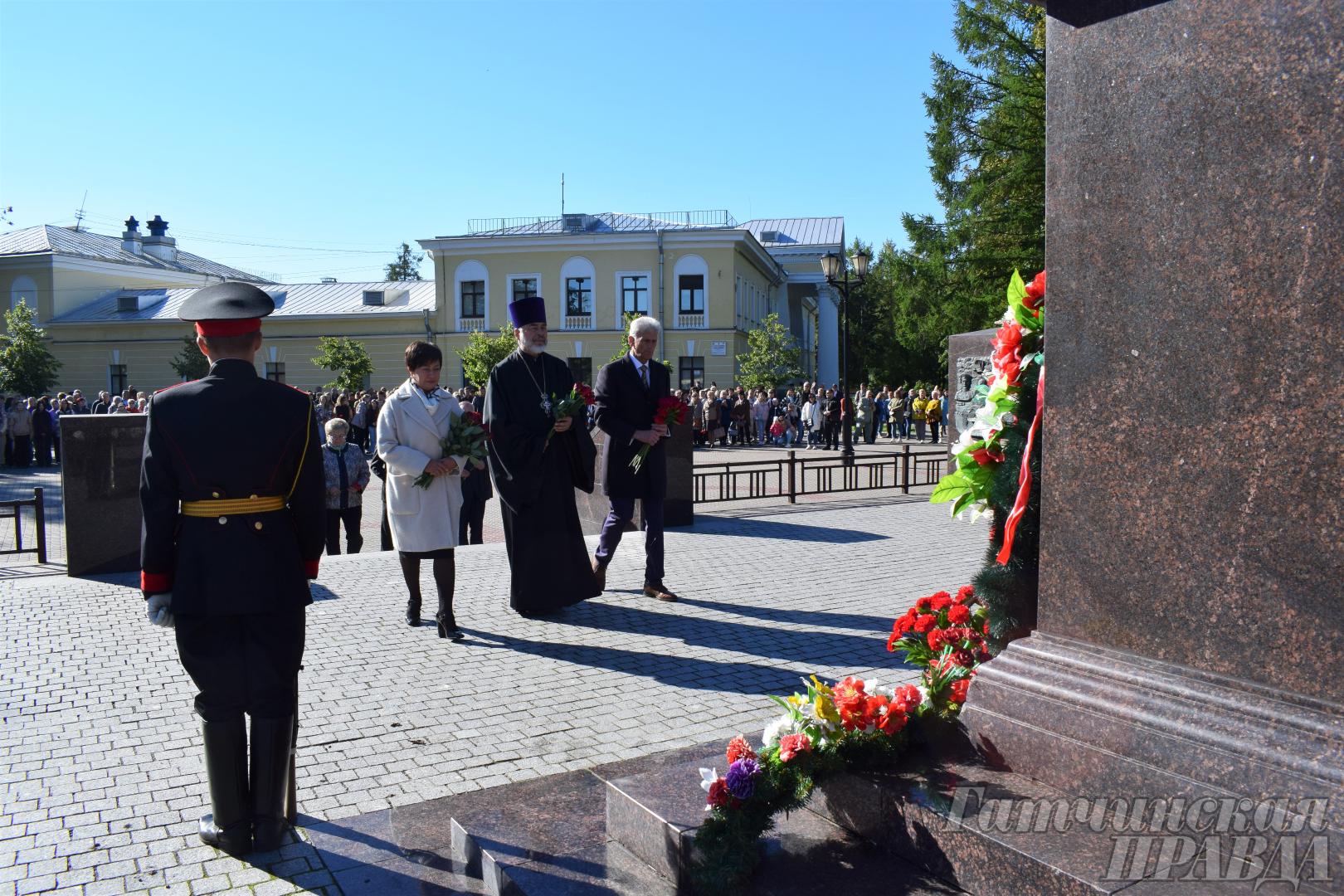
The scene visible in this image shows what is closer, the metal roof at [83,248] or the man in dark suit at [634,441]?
the man in dark suit at [634,441]

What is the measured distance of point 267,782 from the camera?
3.74 m

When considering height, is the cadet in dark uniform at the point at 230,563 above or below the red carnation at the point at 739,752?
above

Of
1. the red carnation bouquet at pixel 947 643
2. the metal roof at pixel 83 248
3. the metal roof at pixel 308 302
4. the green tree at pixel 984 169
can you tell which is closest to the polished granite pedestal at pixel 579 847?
the red carnation bouquet at pixel 947 643

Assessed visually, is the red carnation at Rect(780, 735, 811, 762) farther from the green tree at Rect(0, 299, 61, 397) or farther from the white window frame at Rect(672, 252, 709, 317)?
the white window frame at Rect(672, 252, 709, 317)

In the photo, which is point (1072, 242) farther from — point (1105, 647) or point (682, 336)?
point (682, 336)

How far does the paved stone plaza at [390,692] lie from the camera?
12.5 ft

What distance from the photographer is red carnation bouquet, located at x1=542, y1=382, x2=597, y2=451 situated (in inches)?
282

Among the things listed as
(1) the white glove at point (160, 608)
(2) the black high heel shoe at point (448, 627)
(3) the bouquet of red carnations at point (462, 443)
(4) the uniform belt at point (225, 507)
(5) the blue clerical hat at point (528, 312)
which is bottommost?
(2) the black high heel shoe at point (448, 627)

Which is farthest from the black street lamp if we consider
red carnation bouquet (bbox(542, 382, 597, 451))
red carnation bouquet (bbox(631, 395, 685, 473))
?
red carnation bouquet (bbox(542, 382, 597, 451))

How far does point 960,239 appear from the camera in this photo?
30.6 m

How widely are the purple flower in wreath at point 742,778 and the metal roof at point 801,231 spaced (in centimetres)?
6357

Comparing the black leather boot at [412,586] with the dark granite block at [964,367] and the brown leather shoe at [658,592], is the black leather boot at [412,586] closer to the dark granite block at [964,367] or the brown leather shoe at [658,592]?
the brown leather shoe at [658,592]

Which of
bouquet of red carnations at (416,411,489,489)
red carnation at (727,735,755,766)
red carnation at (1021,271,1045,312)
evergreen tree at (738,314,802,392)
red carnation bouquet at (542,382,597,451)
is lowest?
red carnation at (727,735,755,766)

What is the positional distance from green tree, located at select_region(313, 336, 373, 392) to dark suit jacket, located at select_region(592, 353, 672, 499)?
1560 inches
